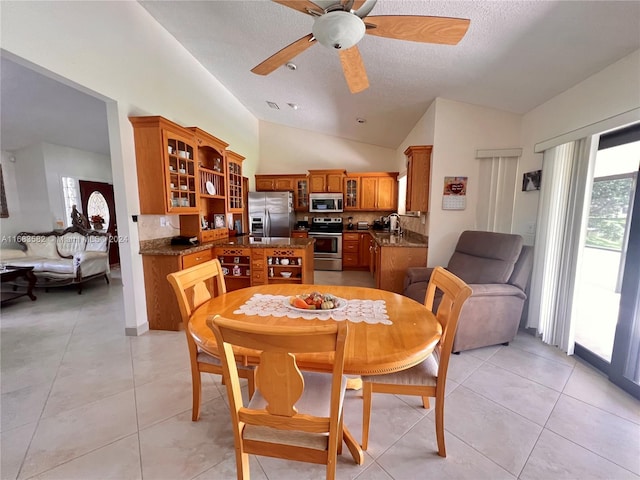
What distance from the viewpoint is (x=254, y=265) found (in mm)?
3250

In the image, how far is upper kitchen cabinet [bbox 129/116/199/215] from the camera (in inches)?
99.7

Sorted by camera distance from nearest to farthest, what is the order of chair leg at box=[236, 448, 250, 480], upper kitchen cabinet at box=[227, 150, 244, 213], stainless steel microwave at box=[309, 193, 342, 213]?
chair leg at box=[236, 448, 250, 480], upper kitchen cabinet at box=[227, 150, 244, 213], stainless steel microwave at box=[309, 193, 342, 213]

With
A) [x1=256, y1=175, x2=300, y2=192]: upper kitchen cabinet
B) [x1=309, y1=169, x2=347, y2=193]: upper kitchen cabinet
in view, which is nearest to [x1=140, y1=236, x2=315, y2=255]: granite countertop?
[x1=309, y1=169, x2=347, y2=193]: upper kitchen cabinet

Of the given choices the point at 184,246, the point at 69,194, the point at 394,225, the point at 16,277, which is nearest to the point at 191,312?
the point at 184,246

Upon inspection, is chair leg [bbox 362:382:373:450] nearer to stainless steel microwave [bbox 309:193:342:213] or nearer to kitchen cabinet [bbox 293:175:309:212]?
stainless steel microwave [bbox 309:193:342:213]

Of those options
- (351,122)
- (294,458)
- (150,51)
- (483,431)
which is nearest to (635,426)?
(483,431)

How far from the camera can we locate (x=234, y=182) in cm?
424

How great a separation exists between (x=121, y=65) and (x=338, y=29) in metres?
2.34

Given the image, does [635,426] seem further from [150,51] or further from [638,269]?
[150,51]

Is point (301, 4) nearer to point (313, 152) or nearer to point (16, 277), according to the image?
point (313, 152)

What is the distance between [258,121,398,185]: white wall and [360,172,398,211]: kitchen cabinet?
0.45m

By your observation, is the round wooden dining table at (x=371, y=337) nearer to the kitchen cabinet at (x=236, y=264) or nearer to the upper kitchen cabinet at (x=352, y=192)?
the kitchen cabinet at (x=236, y=264)

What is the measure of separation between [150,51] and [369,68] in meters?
2.39

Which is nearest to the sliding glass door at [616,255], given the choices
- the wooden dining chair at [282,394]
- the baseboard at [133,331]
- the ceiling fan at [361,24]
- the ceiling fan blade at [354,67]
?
the ceiling fan at [361,24]
